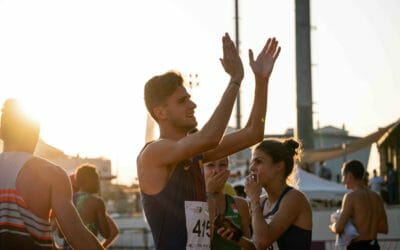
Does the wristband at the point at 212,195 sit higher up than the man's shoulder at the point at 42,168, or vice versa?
the man's shoulder at the point at 42,168

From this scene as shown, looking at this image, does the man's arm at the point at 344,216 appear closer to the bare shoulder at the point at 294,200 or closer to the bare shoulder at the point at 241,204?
the bare shoulder at the point at 241,204

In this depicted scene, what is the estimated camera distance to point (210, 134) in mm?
5566

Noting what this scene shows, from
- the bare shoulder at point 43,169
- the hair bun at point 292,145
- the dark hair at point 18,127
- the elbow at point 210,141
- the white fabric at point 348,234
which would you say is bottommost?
the white fabric at point 348,234

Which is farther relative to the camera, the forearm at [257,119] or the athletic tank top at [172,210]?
the forearm at [257,119]

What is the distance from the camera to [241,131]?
21.6ft

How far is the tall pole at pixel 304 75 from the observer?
30.8m

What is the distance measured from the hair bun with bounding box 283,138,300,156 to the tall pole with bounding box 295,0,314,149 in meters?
22.9

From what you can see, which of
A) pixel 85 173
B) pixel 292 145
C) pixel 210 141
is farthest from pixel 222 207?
pixel 85 173

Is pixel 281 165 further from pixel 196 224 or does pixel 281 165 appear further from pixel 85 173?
pixel 85 173

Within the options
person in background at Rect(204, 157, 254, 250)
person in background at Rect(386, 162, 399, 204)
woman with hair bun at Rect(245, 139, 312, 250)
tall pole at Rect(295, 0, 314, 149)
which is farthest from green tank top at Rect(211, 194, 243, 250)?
tall pole at Rect(295, 0, 314, 149)

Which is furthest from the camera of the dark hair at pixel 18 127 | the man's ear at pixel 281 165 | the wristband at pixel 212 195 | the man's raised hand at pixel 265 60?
the wristband at pixel 212 195

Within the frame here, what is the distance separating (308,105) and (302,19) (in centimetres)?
268

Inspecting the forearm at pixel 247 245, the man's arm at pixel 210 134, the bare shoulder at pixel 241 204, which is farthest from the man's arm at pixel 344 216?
the man's arm at pixel 210 134

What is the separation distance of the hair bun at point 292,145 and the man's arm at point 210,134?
2104mm
